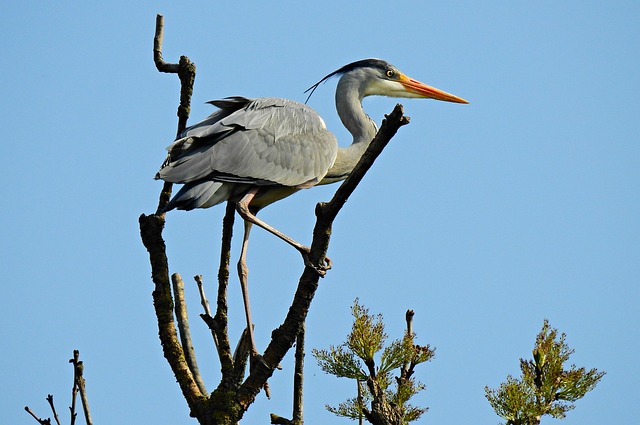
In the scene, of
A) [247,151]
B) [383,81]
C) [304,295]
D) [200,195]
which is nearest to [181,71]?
[200,195]

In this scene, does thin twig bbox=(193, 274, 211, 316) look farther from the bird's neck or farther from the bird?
the bird's neck

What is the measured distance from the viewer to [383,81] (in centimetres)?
841

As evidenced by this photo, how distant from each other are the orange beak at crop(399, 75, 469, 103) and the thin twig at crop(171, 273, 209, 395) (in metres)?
3.92

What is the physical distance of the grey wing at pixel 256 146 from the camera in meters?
6.34

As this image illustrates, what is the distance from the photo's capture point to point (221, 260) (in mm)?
5422

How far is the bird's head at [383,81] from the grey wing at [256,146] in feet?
3.25

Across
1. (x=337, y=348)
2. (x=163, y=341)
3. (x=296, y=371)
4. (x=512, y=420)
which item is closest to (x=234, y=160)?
(x=163, y=341)

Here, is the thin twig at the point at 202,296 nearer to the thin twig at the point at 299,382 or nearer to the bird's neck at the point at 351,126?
the thin twig at the point at 299,382

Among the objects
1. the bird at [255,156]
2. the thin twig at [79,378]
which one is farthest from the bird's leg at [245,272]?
the thin twig at [79,378]

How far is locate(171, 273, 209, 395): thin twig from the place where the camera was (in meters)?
5.18

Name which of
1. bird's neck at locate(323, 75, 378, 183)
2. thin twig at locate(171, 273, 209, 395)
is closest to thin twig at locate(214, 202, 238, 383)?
thin twig at locate(171, 273, 209, 395)

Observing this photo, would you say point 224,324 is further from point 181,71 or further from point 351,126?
point 351,126

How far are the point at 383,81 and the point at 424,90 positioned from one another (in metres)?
0.46

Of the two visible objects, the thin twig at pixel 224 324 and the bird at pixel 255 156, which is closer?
the thin twig at pixel 224 324
